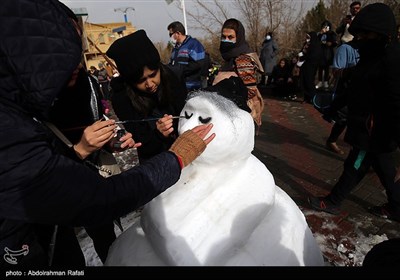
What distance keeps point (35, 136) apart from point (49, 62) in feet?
0.75

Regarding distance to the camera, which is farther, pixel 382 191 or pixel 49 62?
pixel 382 191

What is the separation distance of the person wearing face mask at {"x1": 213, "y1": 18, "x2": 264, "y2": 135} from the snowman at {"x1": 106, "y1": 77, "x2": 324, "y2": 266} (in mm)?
1007

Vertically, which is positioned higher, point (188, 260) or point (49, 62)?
point (49, 62)

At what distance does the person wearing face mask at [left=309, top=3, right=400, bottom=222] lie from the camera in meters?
1.94

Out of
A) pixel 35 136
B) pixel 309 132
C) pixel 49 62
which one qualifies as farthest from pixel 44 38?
pixel 309 132

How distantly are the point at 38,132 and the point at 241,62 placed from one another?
1879mm

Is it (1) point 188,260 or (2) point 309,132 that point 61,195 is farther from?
(2) point 309,132

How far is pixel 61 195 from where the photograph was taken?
881mm

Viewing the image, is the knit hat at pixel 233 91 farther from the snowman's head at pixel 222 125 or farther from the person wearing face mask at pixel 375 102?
the person wearing face mask at pixel 375 102

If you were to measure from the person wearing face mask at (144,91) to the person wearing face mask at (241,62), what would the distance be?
634 millimetres

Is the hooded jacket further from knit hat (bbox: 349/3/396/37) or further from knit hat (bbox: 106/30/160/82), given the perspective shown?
knit hat (bbox: 349/3/396/37)

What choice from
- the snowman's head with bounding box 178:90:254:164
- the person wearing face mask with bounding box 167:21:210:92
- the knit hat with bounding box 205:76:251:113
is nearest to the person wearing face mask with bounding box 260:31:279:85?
the person wearing face mask with bounding box 167:21:210:92

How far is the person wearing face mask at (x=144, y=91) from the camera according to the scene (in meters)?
1.72

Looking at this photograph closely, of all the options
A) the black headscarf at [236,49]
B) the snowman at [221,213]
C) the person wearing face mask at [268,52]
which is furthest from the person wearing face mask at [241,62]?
the person wearing face mask at [268,52]
